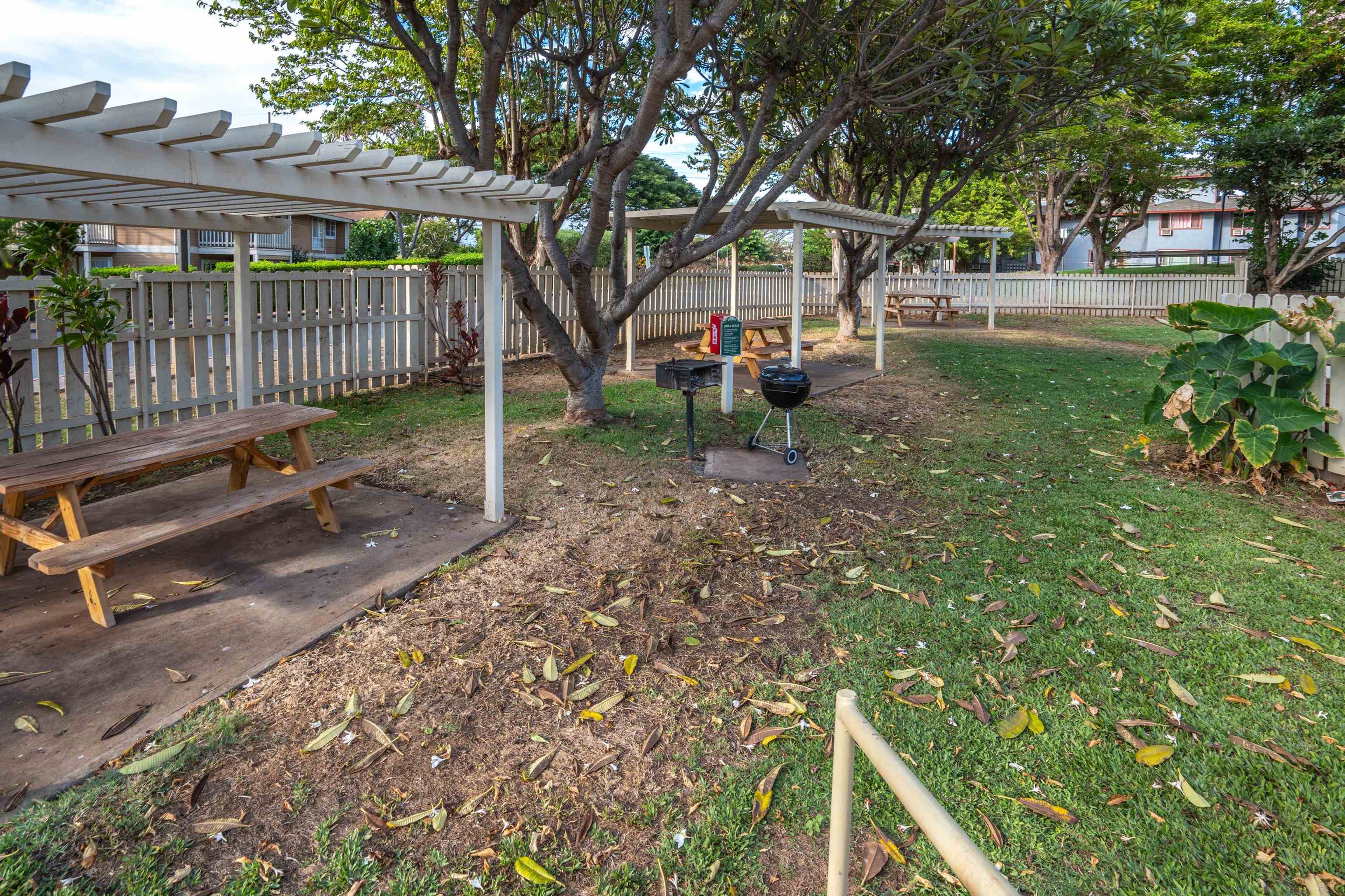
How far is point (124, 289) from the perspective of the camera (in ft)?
21.4

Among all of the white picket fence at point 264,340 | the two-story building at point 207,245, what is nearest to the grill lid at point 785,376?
the white picket fence at point 264,340

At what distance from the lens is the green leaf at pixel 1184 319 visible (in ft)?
19.9

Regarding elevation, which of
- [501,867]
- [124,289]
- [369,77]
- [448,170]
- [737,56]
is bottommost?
[501,867]

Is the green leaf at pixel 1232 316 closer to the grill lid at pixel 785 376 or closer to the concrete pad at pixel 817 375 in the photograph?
the grill lid at pixel 785 376

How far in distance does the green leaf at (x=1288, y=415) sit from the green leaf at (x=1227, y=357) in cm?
Answer: 27

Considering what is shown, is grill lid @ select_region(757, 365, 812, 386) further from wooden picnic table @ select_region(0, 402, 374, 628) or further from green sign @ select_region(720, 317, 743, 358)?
wooden picnic table @ select_region(0, 402, 374, 628)

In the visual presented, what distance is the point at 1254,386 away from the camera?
582 centimetres

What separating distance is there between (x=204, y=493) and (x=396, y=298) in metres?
4.59

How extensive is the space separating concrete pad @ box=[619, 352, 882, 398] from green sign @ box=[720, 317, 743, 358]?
2223 mm

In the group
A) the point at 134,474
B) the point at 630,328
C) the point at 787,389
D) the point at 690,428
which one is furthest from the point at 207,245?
the point at 787,389

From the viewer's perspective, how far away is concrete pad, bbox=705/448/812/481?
6.29 meters

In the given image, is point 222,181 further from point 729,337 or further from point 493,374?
point 729,337

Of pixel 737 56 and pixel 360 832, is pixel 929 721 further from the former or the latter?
pixel 737 56

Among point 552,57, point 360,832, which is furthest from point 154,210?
point 360,832
